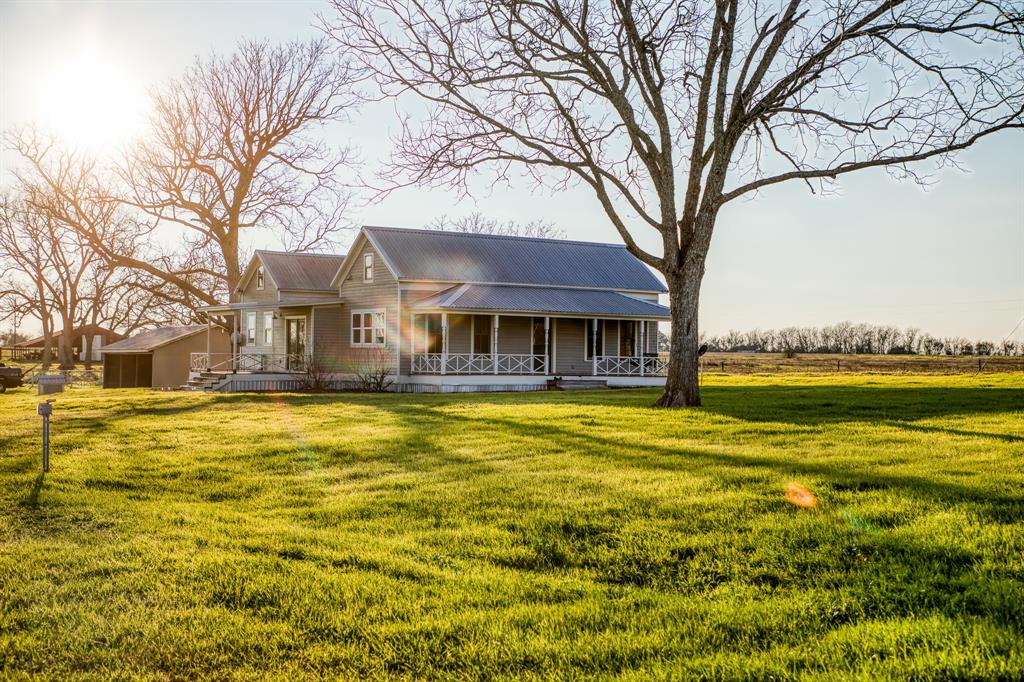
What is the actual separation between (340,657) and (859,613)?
316cm

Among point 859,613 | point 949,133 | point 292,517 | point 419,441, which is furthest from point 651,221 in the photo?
point 859,613

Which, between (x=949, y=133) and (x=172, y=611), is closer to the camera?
(x=172, y=611)

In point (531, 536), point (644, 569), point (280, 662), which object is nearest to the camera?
point (280, 662)

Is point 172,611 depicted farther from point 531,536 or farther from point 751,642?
point 751,642

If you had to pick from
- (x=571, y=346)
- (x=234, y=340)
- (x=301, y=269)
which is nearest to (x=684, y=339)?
(x=571, y=346)

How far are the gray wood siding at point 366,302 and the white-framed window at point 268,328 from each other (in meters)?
3.74

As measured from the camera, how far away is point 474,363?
3228cm

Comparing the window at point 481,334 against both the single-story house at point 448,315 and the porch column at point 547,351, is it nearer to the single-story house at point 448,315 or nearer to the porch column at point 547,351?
the single-story house at point 448,315

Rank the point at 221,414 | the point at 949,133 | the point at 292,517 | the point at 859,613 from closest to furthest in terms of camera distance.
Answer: the point at 859,613 < the point at 292,517 < the point at 949,133 < the point at 221,414

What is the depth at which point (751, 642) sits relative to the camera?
16.0 feet

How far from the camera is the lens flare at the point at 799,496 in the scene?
8.11 m

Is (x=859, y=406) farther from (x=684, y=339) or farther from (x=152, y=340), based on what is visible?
(x=152, y=340)

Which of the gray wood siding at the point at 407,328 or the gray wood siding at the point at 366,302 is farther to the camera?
the gray wood siding at the point at 366,302

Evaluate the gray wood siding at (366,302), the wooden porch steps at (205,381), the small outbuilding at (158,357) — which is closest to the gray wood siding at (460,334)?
the gray wood siding at (366,302)
